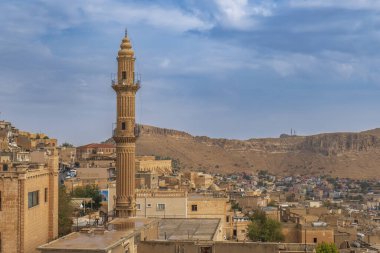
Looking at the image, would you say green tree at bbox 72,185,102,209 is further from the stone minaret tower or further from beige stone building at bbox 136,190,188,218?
the stone minaret tower

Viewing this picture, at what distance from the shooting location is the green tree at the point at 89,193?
43.9m

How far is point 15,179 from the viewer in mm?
22094

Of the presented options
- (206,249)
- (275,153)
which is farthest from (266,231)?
(275,153)

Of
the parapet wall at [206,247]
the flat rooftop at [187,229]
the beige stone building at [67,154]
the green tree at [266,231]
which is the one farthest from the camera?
the beige stone building at [67,154]

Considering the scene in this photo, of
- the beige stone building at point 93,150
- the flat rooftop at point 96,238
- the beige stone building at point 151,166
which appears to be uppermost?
the beige stone building at point 93,150

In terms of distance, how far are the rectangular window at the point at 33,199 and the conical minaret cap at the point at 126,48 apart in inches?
455

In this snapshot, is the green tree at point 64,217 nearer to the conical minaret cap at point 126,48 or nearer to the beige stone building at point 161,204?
the beige stone building at point 161,204

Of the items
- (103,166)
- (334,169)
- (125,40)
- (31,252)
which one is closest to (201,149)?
(334,169)

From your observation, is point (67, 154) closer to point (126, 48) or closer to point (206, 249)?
point (126, 48)

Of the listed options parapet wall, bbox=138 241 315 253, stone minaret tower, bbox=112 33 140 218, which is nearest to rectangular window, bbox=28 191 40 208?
parapet wall, bbox=138 241 315 253

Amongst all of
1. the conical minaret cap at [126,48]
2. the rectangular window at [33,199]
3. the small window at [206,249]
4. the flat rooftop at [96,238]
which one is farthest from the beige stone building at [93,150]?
the small window at [206,249]

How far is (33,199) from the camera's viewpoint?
77.0ft

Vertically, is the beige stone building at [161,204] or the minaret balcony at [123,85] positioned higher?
the minaret balcony at [123,85]

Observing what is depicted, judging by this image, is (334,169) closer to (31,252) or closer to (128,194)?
(128,194)
